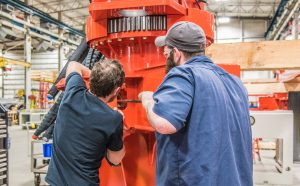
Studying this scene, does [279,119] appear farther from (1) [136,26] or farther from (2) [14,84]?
(2) [14,84]

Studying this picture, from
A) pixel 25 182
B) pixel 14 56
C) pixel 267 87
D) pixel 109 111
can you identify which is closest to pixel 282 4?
pixel 267 87

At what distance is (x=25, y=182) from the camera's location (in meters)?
4.75

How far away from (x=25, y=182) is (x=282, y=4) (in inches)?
516

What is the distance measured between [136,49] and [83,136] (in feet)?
2.40

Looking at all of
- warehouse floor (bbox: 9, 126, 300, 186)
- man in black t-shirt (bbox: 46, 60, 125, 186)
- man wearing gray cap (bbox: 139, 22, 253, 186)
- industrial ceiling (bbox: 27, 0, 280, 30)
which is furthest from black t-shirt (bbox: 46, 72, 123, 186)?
industrial ceiling (bbox: 27, 0, 280, 30)

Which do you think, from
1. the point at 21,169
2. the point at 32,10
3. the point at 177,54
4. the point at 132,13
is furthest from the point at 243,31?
the point at 177,54

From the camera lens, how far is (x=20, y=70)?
22000mm

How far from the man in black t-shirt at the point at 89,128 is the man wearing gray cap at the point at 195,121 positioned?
1.20ft

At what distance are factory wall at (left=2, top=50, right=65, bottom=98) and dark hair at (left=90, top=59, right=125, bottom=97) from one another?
2090cm

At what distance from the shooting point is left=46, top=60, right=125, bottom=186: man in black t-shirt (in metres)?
1.71

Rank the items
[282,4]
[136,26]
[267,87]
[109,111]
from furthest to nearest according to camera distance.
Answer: [282,4]
[267,87]
[136,26]
[109,111]

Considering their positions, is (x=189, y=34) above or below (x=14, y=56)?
below

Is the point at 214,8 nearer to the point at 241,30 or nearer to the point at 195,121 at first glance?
the point at 241,30

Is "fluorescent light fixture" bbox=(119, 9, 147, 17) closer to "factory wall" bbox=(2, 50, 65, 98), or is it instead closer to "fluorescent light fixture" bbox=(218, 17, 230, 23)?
"fluorescent light fixture" bbox=(218, 17, 230, 23)
